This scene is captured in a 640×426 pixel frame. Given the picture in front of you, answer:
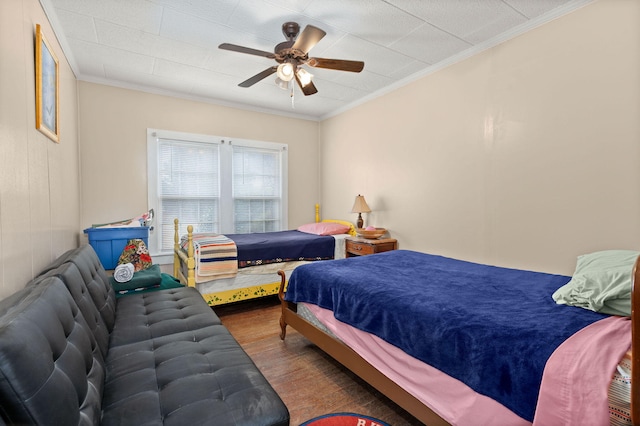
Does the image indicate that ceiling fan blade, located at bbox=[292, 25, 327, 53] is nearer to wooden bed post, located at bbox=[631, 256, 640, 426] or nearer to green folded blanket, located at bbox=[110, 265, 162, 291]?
wooden bed post, located at bbox=[631, 256, 640, 426]

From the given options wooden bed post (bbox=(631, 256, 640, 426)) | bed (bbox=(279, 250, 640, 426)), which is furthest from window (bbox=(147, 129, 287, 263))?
wooden bed post (bbox=(631, 256, 640, 426))

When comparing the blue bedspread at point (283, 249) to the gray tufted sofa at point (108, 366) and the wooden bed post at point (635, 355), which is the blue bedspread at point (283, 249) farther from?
the wooden bed post at point (635, 355)

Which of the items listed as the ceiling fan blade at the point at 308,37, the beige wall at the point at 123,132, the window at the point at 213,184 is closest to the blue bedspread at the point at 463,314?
the ceiling fan blade at the point at 308,37

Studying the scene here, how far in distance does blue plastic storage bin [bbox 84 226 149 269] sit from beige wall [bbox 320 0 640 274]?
3.02m

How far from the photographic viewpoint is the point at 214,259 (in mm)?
3107

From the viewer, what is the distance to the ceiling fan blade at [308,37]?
206 cm

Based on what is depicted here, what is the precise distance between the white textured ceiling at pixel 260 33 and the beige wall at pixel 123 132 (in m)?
0.23

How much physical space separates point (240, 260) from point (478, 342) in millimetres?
2578

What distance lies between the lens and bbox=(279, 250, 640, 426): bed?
0.98 m

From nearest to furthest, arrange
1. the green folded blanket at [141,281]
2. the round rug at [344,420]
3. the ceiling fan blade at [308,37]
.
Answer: the round rug at [344,420]
the ceiling fan blade at [308,37]
the green folded blanket at [141,281]

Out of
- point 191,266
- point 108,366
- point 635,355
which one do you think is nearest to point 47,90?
point 191,266

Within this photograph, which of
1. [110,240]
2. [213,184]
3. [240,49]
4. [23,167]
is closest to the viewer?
[23,167]

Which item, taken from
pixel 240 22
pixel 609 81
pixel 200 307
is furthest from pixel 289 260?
pixel 609 81

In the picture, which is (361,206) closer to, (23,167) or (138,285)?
(138,285)
